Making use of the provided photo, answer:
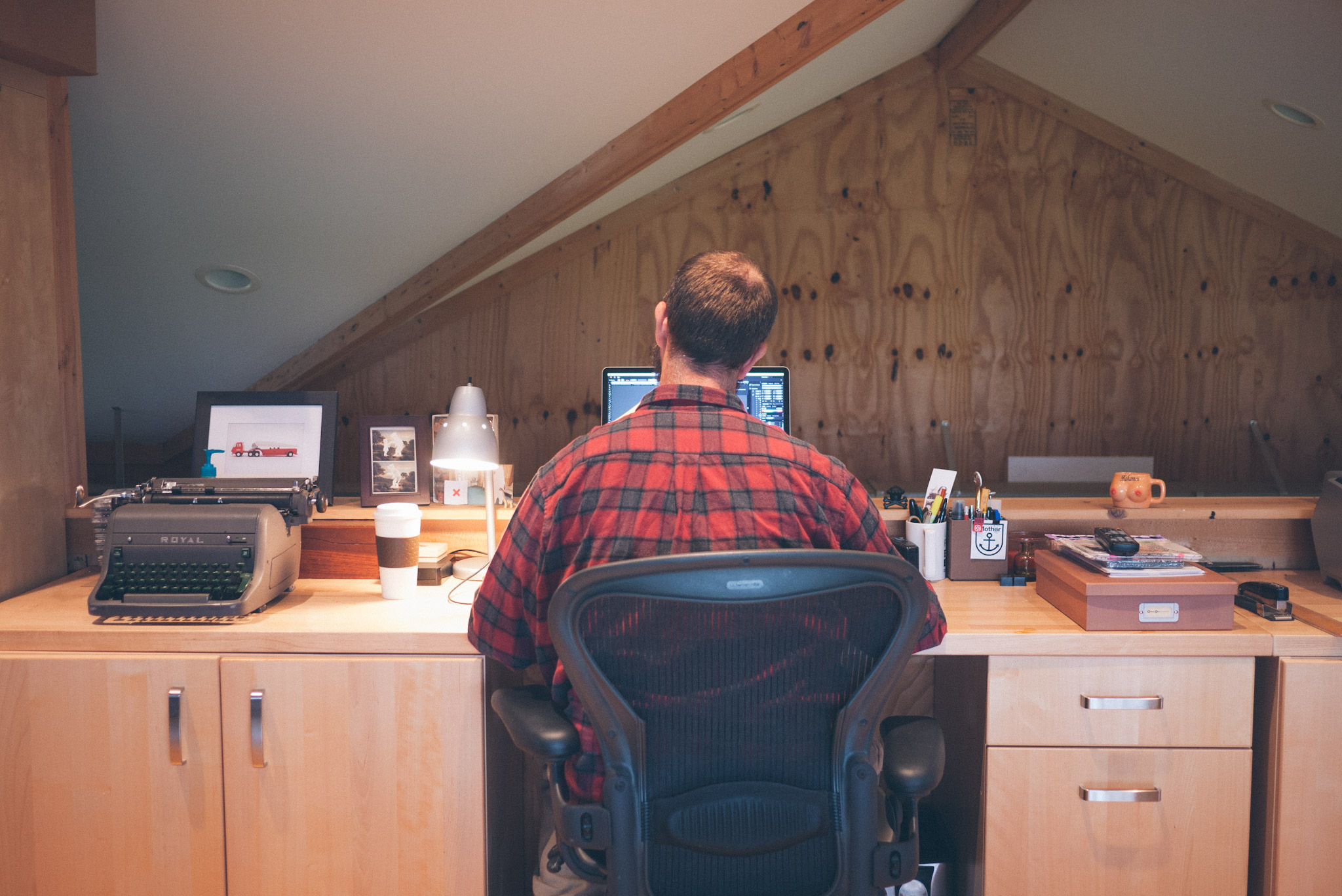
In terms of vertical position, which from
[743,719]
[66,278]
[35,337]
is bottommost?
[743,719]

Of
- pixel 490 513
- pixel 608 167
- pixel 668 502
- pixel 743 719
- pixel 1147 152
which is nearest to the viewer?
pixel 743 719

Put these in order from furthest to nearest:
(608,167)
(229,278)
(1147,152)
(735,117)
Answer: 1. (1147,152)
2. (735,117)
3. (229,278)
4. (608,167)

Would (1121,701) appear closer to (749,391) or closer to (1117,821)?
(1117,821)

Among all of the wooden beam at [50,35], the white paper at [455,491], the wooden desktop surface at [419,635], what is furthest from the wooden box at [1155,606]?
the wooden beam at [50,35]

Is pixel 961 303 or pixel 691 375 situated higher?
pixel 961 303

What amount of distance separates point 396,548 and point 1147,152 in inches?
152

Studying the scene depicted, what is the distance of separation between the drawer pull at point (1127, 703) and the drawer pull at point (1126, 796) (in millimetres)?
145

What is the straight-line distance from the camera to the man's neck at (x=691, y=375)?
1.15 metres

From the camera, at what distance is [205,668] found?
140 centimetres

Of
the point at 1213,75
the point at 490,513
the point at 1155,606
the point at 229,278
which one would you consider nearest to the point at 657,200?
the point at 229,278

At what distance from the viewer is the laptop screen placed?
2215 millimetres

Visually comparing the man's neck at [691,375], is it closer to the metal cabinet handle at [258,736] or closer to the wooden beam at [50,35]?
the metal cabinet handle at [258,736]

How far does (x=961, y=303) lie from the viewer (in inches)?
153

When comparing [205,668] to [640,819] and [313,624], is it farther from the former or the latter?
[640,819]
